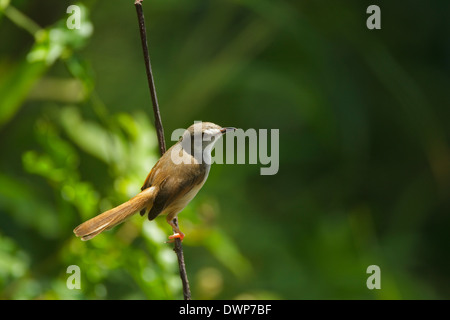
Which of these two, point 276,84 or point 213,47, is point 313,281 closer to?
point 276,84

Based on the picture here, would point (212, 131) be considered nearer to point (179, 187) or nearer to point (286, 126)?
point (179, 187)

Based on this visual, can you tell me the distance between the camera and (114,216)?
1.58 metres

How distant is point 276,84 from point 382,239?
1.15 metres

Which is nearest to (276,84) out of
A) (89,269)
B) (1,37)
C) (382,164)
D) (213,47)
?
(213,47)

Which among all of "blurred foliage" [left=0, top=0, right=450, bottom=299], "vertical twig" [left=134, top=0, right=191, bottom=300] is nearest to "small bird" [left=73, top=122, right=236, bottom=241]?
"vertical twig" [left=134, top=0, right=191, bottom=300]

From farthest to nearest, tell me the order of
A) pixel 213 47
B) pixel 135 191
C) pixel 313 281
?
pixel 213 47, pixel 313 281, pixel 135 191

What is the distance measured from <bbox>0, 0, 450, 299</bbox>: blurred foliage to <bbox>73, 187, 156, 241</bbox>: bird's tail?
1046mm

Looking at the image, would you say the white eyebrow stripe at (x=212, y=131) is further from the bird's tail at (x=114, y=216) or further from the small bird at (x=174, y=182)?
the bird's tail at (x=114, y=216)

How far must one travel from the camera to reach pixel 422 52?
386 cm

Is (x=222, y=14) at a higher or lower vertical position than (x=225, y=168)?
higher

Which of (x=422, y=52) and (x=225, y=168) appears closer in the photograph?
(x=225, y=168)

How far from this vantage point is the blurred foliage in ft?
10.3

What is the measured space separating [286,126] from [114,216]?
8.59 feet

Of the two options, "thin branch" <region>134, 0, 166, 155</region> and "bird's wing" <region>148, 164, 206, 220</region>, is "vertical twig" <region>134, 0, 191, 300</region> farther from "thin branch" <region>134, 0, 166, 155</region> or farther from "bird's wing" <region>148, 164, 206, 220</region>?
"bird's wing" <region>148, 164, 206, 220</region>
